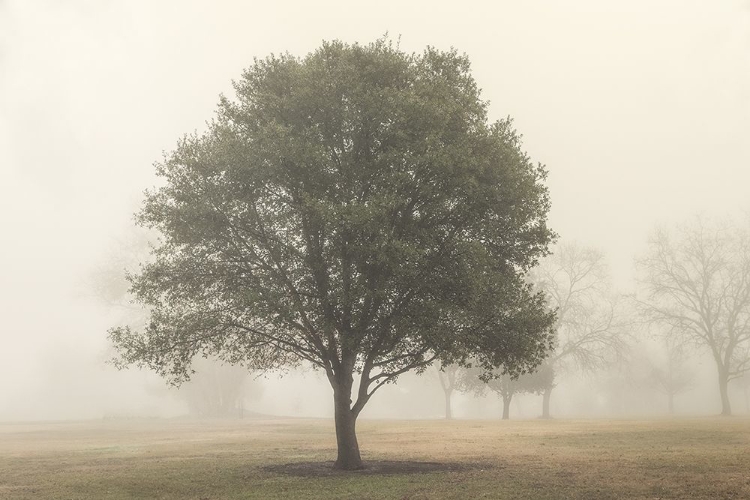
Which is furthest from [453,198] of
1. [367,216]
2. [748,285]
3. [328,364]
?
[748,285]

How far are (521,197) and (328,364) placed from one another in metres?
11.5

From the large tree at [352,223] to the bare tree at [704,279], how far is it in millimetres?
56324

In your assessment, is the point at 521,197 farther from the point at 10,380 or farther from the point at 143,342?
the point at 10,380

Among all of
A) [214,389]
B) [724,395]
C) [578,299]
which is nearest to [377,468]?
[724,395]

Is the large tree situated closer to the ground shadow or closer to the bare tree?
the ground shadow

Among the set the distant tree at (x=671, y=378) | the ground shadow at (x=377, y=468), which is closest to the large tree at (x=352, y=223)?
the ground shadow at (x=377, y=468)

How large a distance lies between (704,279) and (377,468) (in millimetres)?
63781

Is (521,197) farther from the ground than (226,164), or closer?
closer

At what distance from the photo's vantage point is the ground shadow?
84.8ft

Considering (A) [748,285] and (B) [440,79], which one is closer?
(B) [440,79]

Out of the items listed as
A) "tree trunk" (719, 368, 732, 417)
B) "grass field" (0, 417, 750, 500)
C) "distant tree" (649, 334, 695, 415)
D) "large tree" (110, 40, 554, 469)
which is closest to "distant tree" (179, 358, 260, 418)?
"grass field" (0, 417, 750, 500)

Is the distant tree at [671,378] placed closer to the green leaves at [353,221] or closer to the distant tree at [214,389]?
the distant tree at [214,389]

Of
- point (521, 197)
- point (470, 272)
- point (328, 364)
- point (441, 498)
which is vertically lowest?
point (441, 498)

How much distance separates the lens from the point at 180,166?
28.2 metres
